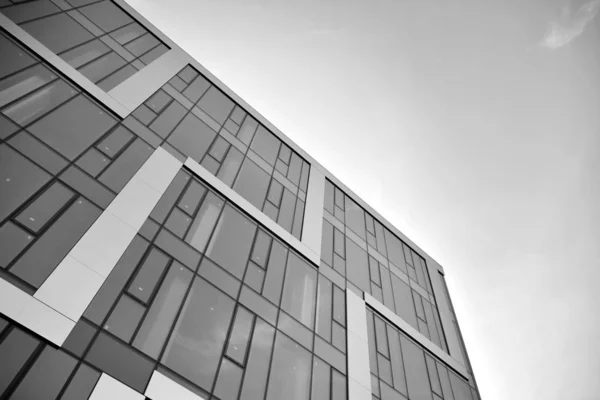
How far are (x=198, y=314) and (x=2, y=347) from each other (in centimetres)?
571

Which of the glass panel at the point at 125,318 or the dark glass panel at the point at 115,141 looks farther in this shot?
the dark glass panel at the point at 115,141

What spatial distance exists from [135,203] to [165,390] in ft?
21.4

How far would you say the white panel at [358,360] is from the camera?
17609 mm

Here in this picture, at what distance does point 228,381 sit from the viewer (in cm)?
1295

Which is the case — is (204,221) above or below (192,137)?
below

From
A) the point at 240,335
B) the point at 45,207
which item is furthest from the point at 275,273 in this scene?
the point at 45,207

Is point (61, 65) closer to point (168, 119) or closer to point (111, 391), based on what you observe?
point (168, 119)

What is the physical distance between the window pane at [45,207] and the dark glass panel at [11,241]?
1.02ft

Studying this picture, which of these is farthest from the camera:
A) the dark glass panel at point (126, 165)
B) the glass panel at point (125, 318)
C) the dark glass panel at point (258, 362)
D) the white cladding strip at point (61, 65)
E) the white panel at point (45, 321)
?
the white cladding strip at point (61, 65)

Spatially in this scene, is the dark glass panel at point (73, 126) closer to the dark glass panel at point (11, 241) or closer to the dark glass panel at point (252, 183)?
the dark glass panel at point (11, 241)

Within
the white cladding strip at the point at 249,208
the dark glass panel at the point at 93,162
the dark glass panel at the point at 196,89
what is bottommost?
the dark glass panel at the point at 93,162

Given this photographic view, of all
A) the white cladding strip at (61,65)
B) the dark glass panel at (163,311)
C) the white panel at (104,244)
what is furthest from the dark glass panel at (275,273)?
the white cladding strip at (61,65)

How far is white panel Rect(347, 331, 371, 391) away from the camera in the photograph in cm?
1761

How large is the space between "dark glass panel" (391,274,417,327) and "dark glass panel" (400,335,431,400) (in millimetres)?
1942
